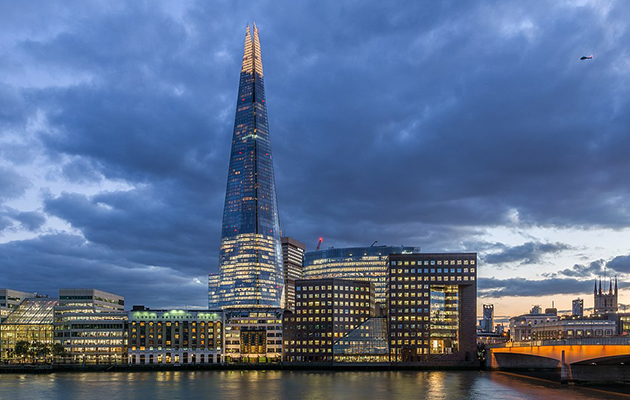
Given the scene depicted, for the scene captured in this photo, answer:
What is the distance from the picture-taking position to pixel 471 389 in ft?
429

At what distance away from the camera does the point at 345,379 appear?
525 ft

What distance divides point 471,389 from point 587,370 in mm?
32995

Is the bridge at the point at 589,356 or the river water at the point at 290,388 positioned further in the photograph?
the bridge at the point at 589,356

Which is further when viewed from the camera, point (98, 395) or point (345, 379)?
point (345, 379)

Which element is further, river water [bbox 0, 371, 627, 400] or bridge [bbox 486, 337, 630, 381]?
bridge [bbox 486, 337, 630, 381]

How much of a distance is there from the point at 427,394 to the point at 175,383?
5937cm

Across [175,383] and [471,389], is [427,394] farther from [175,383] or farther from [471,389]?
[175,383]

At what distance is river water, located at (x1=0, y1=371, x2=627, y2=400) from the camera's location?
4589 inches

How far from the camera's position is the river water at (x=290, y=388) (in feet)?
382

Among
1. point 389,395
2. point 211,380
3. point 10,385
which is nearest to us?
point 389,395

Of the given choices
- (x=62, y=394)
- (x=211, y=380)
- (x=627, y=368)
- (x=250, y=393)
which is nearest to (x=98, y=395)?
(x=62, y=394)

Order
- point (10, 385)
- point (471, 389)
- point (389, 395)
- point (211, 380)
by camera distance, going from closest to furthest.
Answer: point (389, 395) → point (471, 389) → point (10, 385) → point (211, 380)

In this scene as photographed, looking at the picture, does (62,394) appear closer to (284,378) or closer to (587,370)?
(284,378)

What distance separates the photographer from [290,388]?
13088 cm
